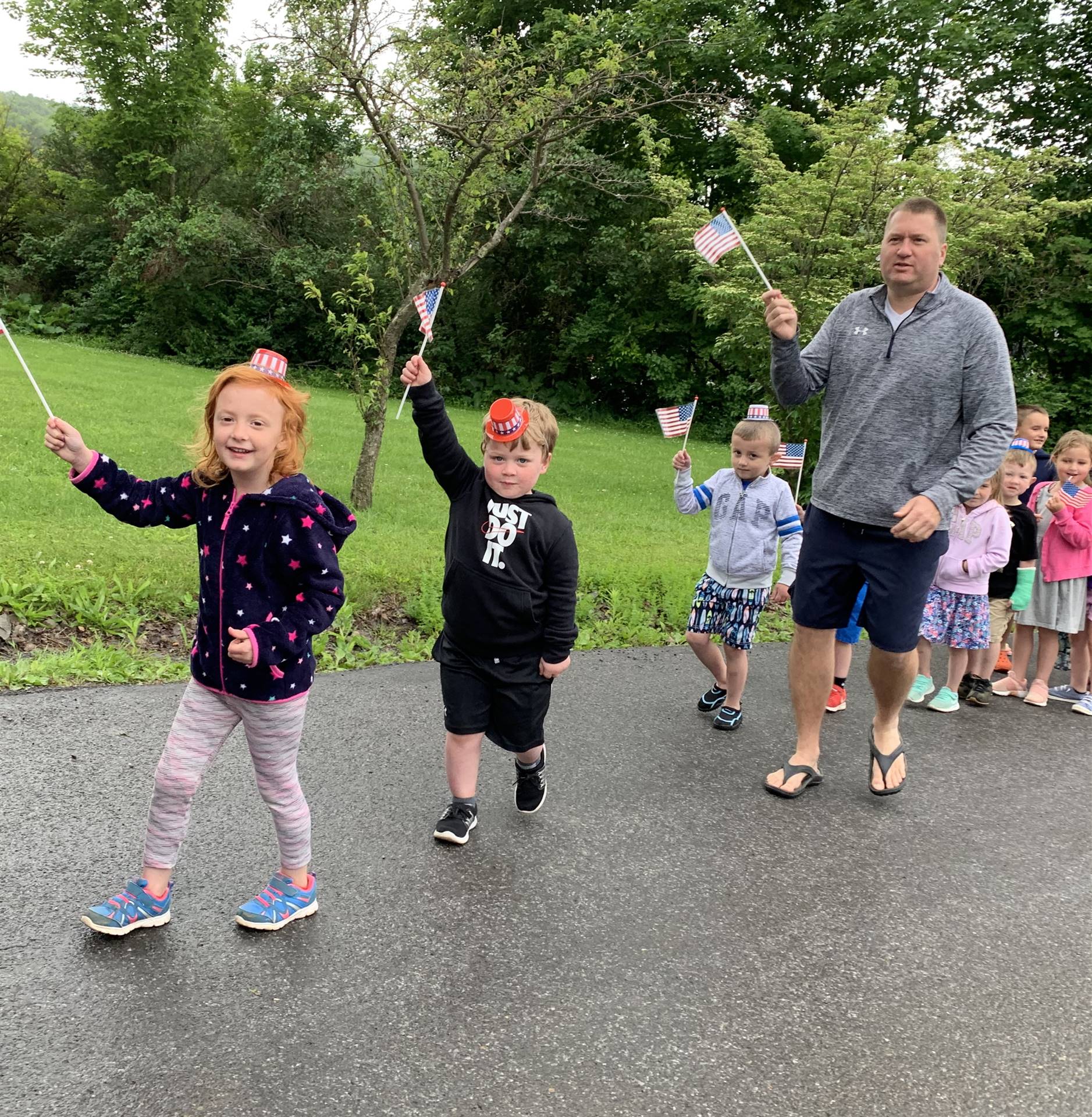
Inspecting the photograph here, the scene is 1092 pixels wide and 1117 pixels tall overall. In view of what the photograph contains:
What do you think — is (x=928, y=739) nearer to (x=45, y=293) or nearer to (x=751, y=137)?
(x=751, y=137)

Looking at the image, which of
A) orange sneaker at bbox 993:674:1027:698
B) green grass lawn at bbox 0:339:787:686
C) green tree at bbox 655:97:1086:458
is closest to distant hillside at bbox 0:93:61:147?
green grass lawn at bbox 0:339:787:686

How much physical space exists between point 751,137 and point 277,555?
1362 centimetres

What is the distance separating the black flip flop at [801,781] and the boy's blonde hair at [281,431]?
8.05 feet

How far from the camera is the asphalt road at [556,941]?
89.1 inches

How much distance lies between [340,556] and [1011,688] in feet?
15.5

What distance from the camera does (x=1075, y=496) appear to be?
19.9ft

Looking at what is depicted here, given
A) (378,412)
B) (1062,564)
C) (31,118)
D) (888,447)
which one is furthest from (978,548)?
(31,118)

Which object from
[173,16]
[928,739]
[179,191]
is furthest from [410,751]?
[173,16]

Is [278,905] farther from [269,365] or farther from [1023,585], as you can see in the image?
[1023,585]

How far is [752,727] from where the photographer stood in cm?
503

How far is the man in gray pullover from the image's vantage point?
3.76 metres

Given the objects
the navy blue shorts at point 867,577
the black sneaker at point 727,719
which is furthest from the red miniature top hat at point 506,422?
the black sneaker at point 727,719

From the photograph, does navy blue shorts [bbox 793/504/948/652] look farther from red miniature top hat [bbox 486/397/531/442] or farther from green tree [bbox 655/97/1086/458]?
green tree [bbox 655/97/1086/458]

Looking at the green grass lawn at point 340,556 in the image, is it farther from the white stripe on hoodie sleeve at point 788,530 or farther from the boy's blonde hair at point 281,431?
the white stripe on hoodie sleeve at point 788,530
